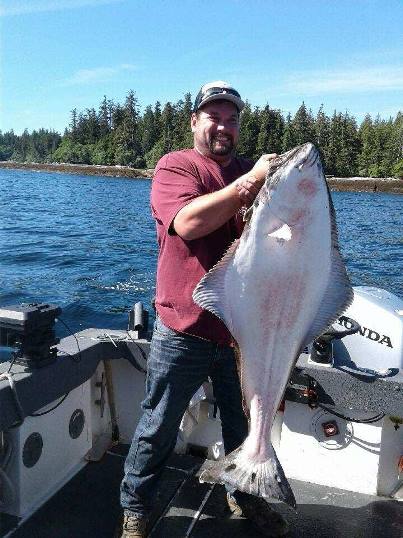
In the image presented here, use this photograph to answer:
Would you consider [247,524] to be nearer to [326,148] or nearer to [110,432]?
[110,432]

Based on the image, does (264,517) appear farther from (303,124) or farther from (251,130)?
(303,124)

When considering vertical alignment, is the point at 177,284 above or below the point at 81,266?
above

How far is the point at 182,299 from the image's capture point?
2.74 m

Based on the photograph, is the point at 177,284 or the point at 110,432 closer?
the point at 177,284

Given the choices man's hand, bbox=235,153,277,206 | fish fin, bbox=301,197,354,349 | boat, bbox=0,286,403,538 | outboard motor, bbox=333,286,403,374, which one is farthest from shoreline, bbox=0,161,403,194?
man's hand, bbox=235,153,277,206

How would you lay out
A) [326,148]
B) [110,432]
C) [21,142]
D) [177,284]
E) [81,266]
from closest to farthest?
[177,284] → [110,432] → [81,266] → [326,148] → [21,142]

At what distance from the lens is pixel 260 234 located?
2.21 meters

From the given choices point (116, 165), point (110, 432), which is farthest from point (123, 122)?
point (110, 432)

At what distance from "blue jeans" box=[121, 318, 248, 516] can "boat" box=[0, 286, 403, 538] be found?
465mm

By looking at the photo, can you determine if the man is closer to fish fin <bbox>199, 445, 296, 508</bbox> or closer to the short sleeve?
the short sleeve

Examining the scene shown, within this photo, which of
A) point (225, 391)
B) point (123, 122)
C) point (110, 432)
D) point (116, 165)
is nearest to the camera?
point (225, 391)

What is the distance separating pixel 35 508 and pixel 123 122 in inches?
4540

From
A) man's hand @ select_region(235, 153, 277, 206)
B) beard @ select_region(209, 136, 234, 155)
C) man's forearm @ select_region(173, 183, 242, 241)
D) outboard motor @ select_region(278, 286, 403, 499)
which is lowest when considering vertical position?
outboard motor @ select_region(278, 286, 403, 499)

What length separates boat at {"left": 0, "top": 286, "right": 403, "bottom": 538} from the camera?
3258mm
